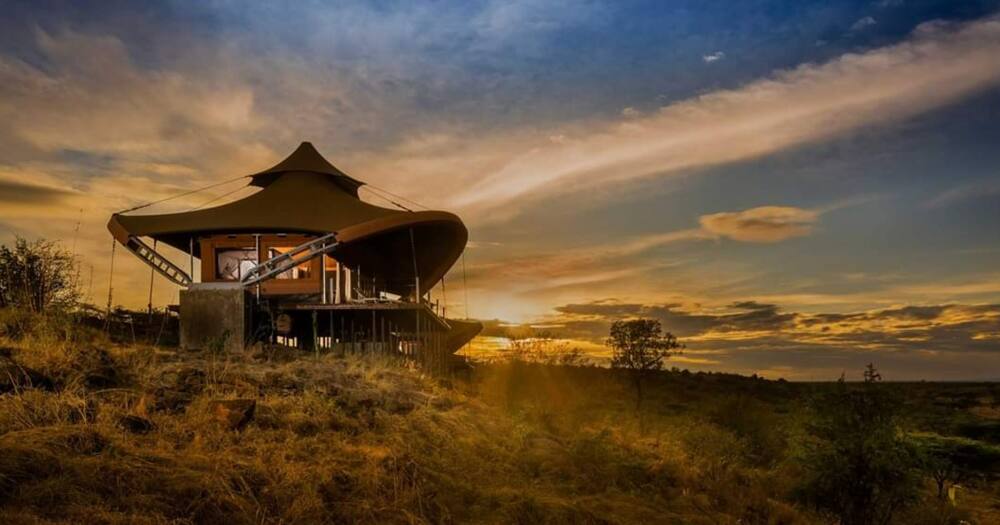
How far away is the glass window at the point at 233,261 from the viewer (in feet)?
108

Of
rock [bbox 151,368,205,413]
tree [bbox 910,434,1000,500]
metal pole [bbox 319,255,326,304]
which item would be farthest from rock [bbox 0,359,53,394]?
tree [bbox 910,434,1000,500]

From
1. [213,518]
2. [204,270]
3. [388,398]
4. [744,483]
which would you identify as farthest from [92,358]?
[204,270]

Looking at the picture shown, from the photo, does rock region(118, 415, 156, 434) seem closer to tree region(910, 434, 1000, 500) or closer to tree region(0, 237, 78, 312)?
tree region(0, 237, 78, 312)

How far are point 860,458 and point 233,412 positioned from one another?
1163cm

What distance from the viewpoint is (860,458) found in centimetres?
1355

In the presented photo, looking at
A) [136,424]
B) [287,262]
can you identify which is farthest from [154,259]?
[136,424]

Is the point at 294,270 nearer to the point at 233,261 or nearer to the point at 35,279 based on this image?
the point at 233,261

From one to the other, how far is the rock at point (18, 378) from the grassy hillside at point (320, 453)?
3cm

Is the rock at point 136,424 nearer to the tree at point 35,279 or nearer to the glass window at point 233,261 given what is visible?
the tree at point 35,279

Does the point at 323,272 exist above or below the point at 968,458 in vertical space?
above

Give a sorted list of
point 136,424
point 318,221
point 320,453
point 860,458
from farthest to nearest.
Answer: point 318,221 → point 860,458 → point 320,453 → point 136,424

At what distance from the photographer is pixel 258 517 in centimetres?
795

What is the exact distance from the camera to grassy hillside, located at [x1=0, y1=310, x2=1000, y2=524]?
8008 mm

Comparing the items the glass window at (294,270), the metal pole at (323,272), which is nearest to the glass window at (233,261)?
the glass window at (294,270)
